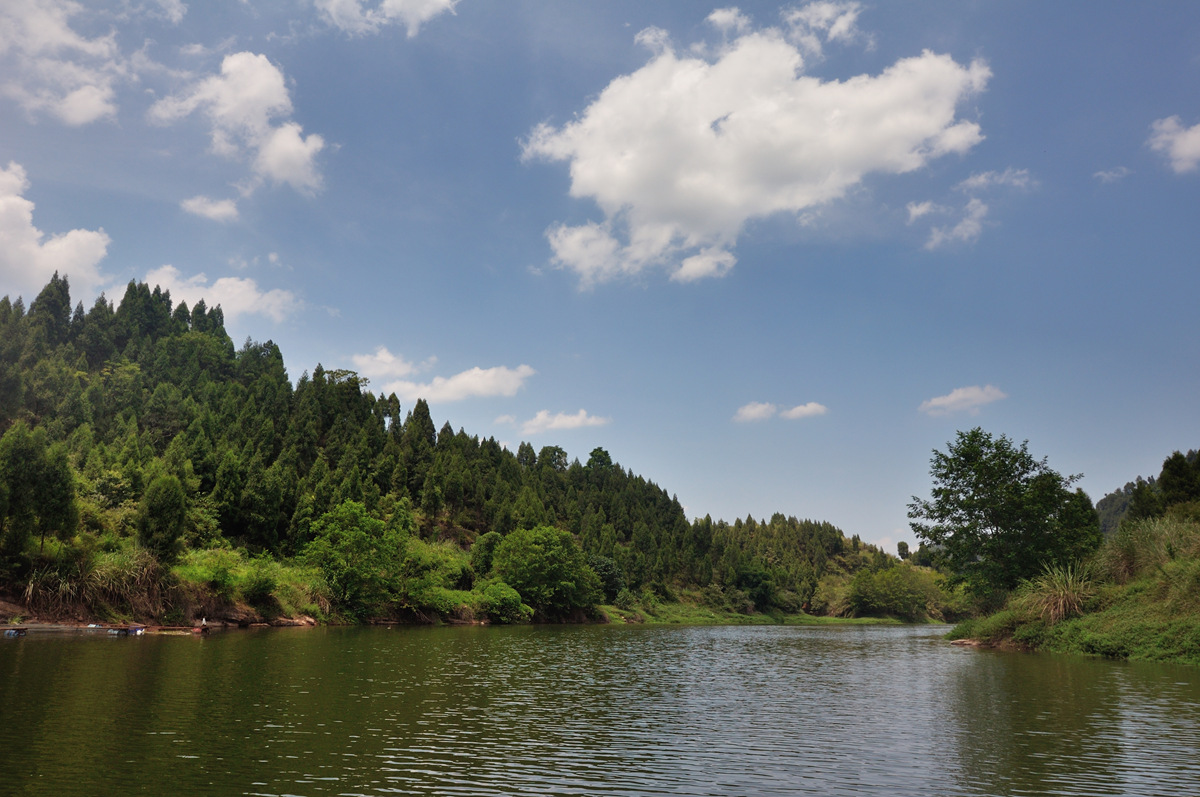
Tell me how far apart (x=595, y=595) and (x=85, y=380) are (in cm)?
12235

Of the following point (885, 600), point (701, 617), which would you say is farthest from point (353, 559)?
point (885, 600)

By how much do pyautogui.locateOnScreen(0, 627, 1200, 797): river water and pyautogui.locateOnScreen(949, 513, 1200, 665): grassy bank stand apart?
5091 mm

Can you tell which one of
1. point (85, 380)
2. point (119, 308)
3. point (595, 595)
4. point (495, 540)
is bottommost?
point (595, 595)

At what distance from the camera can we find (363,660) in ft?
121

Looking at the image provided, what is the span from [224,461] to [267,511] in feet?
30.2

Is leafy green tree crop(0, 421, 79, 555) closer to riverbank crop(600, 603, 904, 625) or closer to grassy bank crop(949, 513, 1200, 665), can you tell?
grassy bank crop(949, 513, 1200, 665)

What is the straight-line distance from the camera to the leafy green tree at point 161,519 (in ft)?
181

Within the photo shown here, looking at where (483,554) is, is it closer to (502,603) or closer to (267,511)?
(502,603)

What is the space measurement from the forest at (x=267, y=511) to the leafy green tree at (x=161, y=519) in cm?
12

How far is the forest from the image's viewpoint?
170 feet

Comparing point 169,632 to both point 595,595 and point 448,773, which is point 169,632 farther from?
point 595,595

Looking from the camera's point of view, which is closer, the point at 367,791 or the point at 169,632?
the point at 367,791

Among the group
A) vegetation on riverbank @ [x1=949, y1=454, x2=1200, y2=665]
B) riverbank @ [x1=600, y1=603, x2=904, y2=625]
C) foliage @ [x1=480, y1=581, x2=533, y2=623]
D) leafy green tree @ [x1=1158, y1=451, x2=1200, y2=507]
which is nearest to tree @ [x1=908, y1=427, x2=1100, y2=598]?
vegetation on riverbank @ [x1=949, y1=454, x2=1200, y2=665]

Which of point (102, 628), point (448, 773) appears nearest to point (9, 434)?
point (102, 628)
